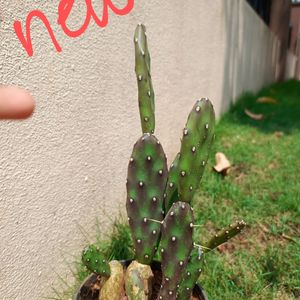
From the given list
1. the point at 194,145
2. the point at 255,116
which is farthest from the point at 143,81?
the point at 255,116

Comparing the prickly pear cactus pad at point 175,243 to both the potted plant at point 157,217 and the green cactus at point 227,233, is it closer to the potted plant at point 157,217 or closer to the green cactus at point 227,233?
the potted plant at point 157,217

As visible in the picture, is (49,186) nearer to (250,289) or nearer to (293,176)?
(250,289)

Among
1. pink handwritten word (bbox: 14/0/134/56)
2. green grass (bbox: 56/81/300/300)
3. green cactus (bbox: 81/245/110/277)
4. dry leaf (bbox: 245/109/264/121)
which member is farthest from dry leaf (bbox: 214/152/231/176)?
dry leaf (bbox: 245/109/264/121)

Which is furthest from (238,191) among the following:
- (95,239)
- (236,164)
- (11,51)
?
(11,51)

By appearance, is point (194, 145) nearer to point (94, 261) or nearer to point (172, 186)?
point (172, 186)

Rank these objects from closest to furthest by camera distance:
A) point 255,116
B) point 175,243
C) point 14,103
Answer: point 14,103 < point 175,243 < point 255,116

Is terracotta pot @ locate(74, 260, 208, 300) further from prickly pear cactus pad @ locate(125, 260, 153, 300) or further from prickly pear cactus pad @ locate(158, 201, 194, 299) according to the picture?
prickly pear cactus pad @ locate(158, 201, 194, 299)
